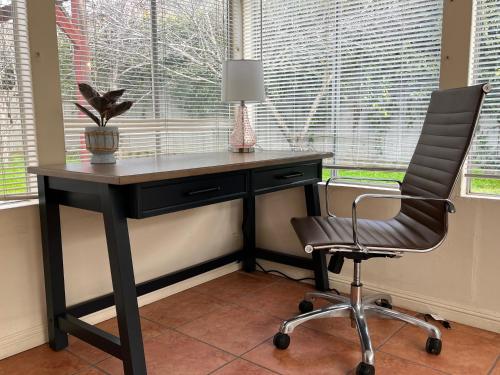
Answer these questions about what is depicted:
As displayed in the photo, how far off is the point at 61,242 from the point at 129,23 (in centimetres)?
120

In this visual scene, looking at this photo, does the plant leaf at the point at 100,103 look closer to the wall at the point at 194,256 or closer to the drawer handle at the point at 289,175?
the wall at the point at 194,256

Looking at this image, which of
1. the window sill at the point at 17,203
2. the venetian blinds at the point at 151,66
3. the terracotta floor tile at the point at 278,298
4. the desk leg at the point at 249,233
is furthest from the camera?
the desk leg at the point at 249,233

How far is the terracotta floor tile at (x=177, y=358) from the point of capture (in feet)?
6.12

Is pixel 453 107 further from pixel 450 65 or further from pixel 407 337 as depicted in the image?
pixel 407 337

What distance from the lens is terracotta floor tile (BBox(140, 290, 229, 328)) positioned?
2.35 metres

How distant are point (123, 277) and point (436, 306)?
1.63m

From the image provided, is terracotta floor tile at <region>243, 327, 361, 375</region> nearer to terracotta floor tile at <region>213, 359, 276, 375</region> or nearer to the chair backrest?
terracotta floor tile at <region>213, 359, 276, 375</region>

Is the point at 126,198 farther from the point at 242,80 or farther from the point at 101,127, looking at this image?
the point at 242,80

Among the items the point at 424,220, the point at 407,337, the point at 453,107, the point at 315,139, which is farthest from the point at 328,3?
the point at 407,337

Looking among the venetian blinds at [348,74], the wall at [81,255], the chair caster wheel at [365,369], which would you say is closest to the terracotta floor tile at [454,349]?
the chair caster wheel at [365,369]

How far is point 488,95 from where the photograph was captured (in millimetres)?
2152

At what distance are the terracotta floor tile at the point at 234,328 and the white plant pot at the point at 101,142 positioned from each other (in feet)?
3.05

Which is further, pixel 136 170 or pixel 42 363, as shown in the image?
pixel 42 363

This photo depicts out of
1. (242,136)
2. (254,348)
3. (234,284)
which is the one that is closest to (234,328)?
(254,348)
